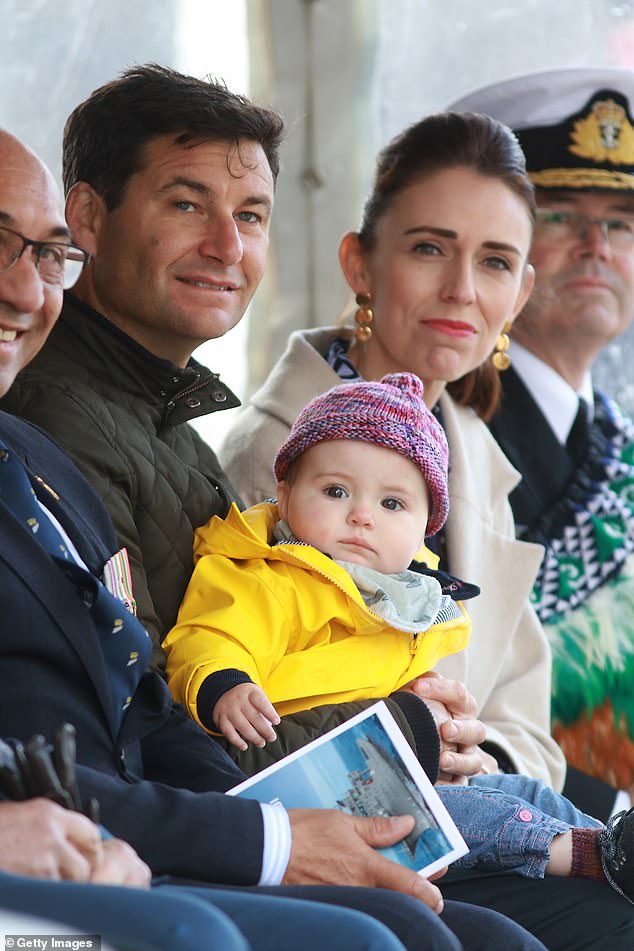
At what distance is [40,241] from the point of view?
198cm

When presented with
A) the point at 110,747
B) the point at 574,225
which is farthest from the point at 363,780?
the point at 574,225

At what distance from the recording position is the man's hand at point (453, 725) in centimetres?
242

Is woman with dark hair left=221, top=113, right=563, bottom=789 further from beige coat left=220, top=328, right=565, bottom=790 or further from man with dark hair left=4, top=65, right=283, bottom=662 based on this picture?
man with dark hair left=4, top=65, right=283, bottom=662

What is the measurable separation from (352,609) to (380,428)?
1.06ft

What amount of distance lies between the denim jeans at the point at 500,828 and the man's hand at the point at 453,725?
0.09 metres

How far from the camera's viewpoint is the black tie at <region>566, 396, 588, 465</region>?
151 inches

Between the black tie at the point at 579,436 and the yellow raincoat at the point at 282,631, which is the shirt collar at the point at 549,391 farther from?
the yellow raincoat at the point at 282,631

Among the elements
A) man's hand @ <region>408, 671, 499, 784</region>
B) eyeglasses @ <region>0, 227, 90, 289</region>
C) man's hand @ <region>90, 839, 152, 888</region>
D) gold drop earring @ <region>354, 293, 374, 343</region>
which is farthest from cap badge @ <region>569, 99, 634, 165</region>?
man's hand @ <region>90, 839, 152, 888</region>

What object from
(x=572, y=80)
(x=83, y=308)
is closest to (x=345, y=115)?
(x=572, y=80)

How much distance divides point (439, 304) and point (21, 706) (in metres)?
1.78

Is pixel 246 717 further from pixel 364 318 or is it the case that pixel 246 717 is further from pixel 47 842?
pixel 364 318

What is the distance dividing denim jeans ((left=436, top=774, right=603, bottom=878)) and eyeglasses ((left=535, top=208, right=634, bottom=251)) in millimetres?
2091

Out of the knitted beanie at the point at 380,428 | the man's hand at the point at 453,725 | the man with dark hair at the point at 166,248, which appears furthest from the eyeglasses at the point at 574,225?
the man's hand at the point at 453,725

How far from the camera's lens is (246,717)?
2.02m
